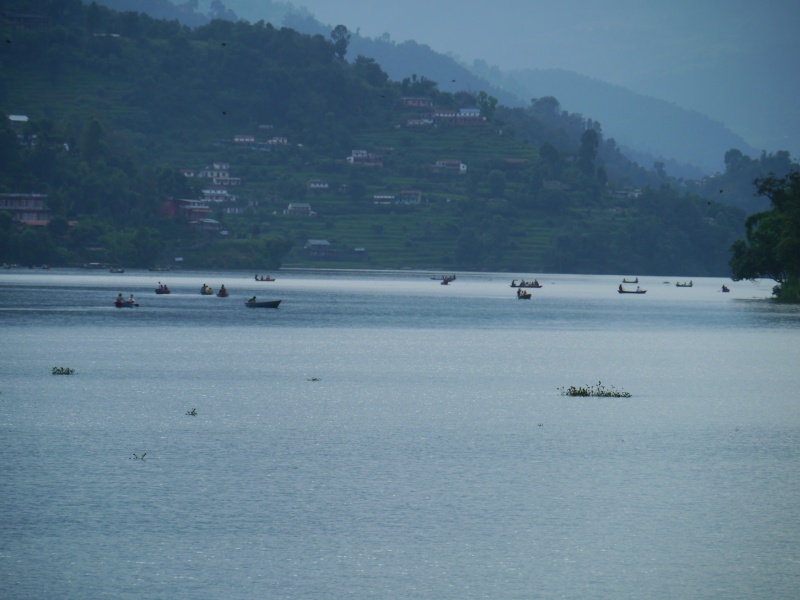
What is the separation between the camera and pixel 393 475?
40375 millimetres

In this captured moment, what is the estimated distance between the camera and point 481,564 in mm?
29219

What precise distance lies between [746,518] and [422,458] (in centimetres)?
1323

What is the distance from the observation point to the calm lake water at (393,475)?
28328 mm

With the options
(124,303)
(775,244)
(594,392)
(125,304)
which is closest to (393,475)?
(594,392)

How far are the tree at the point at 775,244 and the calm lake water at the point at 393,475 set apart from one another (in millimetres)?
75164

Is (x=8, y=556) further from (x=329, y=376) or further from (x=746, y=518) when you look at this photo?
(x=329, y=376)

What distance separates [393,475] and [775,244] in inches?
5525

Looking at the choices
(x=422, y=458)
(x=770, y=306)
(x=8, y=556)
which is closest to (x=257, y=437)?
(x=422, y=458)

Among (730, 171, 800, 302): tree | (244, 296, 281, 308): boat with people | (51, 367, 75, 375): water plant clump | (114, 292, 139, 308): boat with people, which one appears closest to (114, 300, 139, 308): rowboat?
(114, 292, 139, 308): boat with people

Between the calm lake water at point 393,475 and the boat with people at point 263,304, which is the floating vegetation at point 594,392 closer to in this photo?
the calm lake water at point 393,475

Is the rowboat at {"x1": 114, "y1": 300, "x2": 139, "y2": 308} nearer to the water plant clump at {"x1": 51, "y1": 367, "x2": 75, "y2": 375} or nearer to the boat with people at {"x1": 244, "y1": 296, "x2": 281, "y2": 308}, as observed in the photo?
the boat with people at {"x1": 244, "y1": 296, "x2": 281, "y2": 308}

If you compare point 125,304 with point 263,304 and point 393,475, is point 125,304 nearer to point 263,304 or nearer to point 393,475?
point 263,304

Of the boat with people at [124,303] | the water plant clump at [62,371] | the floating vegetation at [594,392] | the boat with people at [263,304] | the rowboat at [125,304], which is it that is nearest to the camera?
the floating vegetation at [594,392]

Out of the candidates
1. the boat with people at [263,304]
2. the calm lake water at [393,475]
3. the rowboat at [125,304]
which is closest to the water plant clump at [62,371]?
the calm lake water at [393,475]
